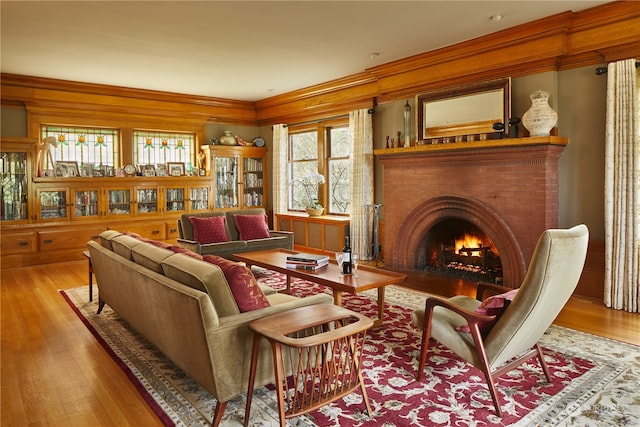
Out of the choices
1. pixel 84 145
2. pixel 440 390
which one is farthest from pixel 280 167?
pixel 440 390

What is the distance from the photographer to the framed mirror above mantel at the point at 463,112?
4.99 meters

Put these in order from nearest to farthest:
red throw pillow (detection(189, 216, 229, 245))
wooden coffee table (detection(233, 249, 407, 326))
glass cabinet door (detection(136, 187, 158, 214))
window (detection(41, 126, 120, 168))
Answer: wooden coffee table (detection(233, 249, 407, 326)) < red throw pillow (detection(189, 216, 229, 245)) < window (detection(41, 126, 120, 168)) < glass cabinet door (detection(136, 187, 158, 214))

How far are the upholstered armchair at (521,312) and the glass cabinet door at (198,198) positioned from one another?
640 centimetres

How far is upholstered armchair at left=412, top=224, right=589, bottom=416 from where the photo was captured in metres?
2.35

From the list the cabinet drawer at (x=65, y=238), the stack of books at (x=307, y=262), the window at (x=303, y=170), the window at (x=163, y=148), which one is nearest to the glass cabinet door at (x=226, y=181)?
the window at (x=163, y=148)

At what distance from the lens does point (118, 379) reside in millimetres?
2891

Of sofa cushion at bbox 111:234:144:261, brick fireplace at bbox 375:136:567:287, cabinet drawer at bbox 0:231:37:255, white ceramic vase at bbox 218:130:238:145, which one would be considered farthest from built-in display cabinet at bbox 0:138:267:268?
brick fireplace at bbox 375:136:567:287

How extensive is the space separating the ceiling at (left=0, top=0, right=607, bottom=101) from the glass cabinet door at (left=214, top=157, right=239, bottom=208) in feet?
7.27

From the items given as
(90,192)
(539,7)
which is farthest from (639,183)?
(90,192)

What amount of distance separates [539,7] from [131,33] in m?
4.09

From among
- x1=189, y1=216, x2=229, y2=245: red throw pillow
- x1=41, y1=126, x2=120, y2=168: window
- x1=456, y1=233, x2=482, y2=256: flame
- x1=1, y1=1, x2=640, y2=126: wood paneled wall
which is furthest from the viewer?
x1=41, y1=126, x2=120, y2=168: window

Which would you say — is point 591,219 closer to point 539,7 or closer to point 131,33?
point 539,7

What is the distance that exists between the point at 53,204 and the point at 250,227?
323cm

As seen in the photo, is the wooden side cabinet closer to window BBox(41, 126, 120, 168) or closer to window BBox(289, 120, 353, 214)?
window BBox(289, 120, 353, 214)
